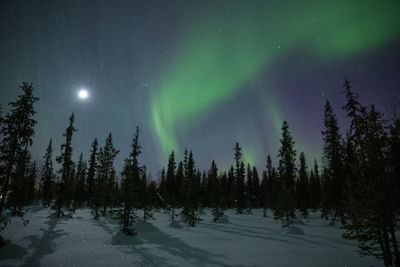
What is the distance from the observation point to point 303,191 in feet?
134

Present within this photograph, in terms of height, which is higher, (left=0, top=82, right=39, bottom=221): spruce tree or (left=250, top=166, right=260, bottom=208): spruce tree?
(left=0, top=82, right=39, bottom=221): spruce tree

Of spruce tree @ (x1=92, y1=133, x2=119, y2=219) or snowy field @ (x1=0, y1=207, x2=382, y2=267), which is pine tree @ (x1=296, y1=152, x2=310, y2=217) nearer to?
snowy field @ (x1=0, y1=207, x2=382, y2=267)

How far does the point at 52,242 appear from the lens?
43.4ft

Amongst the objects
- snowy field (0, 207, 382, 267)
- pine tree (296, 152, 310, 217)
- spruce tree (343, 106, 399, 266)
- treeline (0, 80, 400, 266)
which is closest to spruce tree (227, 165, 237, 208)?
treeline (0, 80, 400, 266)

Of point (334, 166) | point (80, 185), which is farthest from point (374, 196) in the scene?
point (80, 185)

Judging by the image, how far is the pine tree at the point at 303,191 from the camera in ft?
103

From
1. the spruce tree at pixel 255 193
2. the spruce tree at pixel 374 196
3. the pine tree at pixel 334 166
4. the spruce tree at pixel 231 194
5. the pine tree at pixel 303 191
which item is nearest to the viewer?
the spruce tree at pixel 374 196

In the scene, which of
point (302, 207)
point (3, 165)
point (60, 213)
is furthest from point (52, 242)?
point (302, 207)

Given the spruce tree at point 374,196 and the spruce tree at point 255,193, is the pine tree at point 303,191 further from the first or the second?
the spruce tree at point 374,196

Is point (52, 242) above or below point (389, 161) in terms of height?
below

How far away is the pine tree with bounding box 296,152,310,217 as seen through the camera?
1237 inches

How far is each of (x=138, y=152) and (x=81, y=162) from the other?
45.4 m

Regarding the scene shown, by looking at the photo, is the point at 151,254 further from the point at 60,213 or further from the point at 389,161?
the point at 60,213

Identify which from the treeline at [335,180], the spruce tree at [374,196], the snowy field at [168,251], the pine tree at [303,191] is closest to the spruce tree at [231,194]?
the treeline at [335,180]
